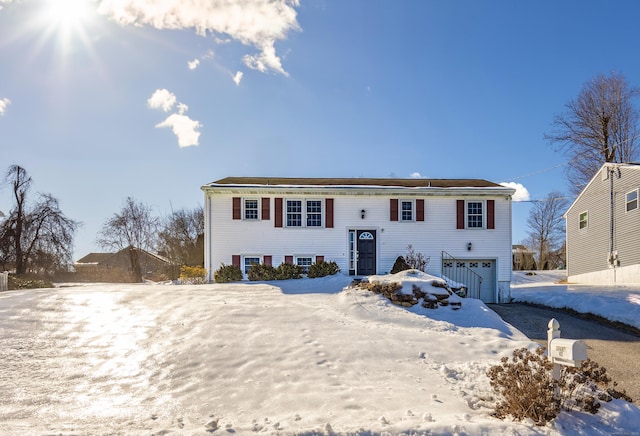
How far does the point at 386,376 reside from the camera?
5465mm

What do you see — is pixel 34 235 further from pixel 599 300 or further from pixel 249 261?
pixel 599 300

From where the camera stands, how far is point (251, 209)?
54.1 feet

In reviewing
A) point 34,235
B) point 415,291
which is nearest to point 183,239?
point 34,235

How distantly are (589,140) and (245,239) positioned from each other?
25318mm

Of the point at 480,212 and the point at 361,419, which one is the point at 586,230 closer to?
the point at 480,212

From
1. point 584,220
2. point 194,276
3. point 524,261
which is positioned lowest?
point 524,261

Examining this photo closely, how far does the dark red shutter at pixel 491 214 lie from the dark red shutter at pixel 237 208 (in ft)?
33.1

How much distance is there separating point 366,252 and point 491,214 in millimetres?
5391

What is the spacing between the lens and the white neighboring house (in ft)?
53.5

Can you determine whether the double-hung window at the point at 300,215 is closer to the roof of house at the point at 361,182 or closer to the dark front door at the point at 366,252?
the roof of house at the point at 361,182

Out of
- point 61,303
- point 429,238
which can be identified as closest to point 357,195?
point 429,238

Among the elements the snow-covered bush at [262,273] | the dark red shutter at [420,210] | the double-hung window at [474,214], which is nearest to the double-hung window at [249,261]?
the snow-covered bush at [262,273]

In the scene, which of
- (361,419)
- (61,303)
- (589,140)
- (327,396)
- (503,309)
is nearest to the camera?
(361,419)

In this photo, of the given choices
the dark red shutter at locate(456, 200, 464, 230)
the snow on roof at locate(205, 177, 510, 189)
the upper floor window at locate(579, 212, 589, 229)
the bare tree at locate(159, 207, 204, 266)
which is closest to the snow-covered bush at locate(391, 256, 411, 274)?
the dark red shutter at locate(456, 200, 464, 230)
